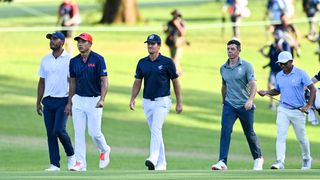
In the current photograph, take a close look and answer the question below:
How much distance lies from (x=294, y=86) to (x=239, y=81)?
1.24 meters

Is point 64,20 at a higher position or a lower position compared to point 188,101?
higher

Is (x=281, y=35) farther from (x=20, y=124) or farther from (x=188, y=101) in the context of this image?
(x=20, y=124)

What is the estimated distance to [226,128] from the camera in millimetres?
18438

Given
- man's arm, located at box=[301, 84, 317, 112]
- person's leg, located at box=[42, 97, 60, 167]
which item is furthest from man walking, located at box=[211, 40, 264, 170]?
person's leg, located at box=[42, 97, 60, 167]

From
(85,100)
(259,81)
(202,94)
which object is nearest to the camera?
(85,100)

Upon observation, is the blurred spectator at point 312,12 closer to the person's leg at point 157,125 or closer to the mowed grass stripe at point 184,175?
the person's leg at point 157,125

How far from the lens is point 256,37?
4741 cm

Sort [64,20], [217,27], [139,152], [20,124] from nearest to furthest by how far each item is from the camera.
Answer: [139,152]
[20,124]
[64,20]
[217,27]

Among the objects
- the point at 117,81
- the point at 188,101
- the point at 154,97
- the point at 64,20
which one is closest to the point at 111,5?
the point at 64,20

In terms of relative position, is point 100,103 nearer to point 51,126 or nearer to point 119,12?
point 51,126

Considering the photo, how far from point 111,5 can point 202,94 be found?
1979 cm

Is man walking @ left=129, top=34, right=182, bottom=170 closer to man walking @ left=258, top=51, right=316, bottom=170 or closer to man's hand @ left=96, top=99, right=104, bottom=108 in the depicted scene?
man's hand @ left=96, top=99, right=104, bottom=108

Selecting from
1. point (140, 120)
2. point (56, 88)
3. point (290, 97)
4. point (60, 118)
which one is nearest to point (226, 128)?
point (290, 97)

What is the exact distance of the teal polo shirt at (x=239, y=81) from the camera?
18.4 metres
